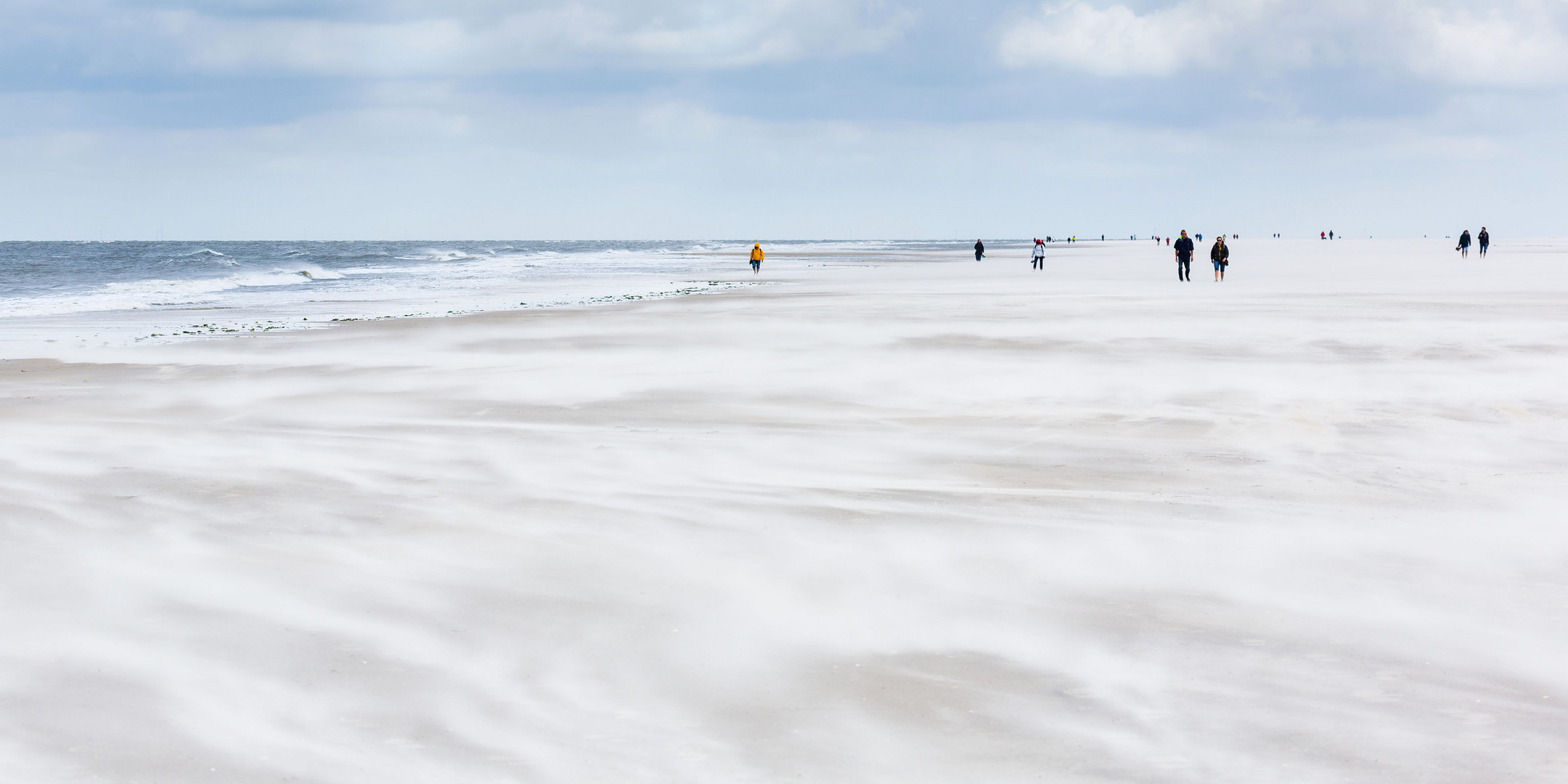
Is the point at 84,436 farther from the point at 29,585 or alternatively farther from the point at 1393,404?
the point at 1393,404

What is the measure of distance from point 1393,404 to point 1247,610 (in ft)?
22.2

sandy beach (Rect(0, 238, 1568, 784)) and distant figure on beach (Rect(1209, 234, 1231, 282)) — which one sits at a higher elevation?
distant figure on beach (Rect(1209, 234, 1231, 282))

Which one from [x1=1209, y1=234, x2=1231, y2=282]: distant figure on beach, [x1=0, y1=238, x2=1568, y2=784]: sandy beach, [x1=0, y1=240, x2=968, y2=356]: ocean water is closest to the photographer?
[x1=0, y1=238, x2=1568, y2=784]: sandy beach

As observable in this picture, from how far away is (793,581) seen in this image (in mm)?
5934

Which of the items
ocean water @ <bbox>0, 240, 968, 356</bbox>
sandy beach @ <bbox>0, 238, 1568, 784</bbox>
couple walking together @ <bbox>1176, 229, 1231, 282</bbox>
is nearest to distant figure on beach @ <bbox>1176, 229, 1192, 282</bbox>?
couple walking together @ <bbox>1176, 229, 1231, 282</bbox>

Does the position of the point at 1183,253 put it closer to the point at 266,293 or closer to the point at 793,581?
the point at 266,293

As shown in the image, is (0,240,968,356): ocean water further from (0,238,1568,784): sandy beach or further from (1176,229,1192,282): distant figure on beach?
(1176,229,1192,282): distant figure on beach

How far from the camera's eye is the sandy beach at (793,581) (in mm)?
4145

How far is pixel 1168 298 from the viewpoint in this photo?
27.8m

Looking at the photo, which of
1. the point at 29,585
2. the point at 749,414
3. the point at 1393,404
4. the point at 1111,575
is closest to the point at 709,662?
the point at 1111,575

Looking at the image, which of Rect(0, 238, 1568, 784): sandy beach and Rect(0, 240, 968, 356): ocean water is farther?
Rect(0, 240, 968, 356): ocean water

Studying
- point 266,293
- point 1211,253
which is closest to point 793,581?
point 1211,253

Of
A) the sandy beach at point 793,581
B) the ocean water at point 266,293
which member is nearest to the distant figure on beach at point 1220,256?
the ocean water at point 266,293

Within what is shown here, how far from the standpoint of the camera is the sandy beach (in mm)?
4145
